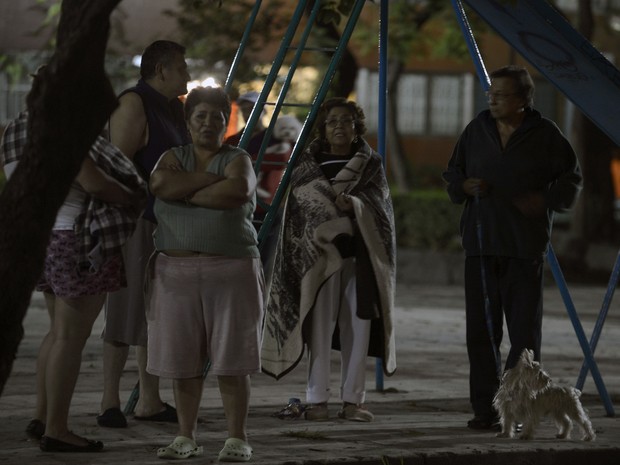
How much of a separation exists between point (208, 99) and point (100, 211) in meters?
0.73

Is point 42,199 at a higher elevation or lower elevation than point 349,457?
higher

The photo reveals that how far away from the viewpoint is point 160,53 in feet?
26.3

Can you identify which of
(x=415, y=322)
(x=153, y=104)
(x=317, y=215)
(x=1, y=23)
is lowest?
(x=415, y=322)

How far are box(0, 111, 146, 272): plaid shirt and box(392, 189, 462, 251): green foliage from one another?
16465mm

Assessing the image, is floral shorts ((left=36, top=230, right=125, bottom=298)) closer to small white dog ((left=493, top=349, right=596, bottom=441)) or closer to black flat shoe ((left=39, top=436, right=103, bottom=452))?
black flat shoe ((left=39, top=436, right=103, bottom=452))

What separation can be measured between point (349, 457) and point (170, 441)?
1051mm

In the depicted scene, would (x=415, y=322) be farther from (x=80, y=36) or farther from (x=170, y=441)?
(x=80, y=36)

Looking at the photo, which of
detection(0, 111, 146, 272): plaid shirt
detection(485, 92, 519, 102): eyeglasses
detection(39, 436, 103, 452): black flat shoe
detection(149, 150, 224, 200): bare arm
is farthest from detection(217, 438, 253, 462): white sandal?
detection(485, 92, 519, 102): eyeglasses

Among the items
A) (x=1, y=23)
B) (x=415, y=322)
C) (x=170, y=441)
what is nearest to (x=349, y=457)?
(x=170, y=441)

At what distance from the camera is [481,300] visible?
8336 millimetres

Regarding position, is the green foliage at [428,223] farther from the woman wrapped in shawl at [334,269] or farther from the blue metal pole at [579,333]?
the woman wrapped in shawl at [334,269]

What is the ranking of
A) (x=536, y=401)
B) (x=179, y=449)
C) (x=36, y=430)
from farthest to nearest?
(x=536, y=401)
(x=36, y=430)
(x=179, y=449)

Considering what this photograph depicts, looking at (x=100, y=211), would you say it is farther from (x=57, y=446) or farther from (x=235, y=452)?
(x=235, y=452)

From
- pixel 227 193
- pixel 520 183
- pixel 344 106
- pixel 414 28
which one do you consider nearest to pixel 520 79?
pixel 520 183
